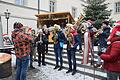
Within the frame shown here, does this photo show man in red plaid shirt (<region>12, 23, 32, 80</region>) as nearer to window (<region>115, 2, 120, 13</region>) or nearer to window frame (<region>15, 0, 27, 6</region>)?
window frame (<region>15, 0, 27, 6</region>)

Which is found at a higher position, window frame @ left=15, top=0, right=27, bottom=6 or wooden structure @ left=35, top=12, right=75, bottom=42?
window frame @ left=15, top=0, right=27, bottom=6

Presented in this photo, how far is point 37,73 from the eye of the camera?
29.8ft

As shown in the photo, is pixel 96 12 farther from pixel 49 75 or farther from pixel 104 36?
pixel 49 75

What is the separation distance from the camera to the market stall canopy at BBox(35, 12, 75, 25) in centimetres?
1598

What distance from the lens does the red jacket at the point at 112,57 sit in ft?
14.0

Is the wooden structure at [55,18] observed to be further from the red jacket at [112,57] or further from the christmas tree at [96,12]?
the red jacket at [112,57]

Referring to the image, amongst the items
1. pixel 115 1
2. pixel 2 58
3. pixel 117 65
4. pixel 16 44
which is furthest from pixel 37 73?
pixel 115 1

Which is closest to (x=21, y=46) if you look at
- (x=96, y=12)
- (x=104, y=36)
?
(x=104, y=36)

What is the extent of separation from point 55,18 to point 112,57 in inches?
504

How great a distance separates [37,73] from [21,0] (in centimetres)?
1500

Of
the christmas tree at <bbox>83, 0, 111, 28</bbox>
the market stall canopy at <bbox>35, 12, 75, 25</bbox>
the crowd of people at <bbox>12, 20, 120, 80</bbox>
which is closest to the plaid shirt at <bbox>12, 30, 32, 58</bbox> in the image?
the crowd of people at <bbox>12, 20, 120, 80</bbox>

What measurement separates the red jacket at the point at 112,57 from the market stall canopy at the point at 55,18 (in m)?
11.4

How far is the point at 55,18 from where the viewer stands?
16.9 meters

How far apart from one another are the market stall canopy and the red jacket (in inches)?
448
